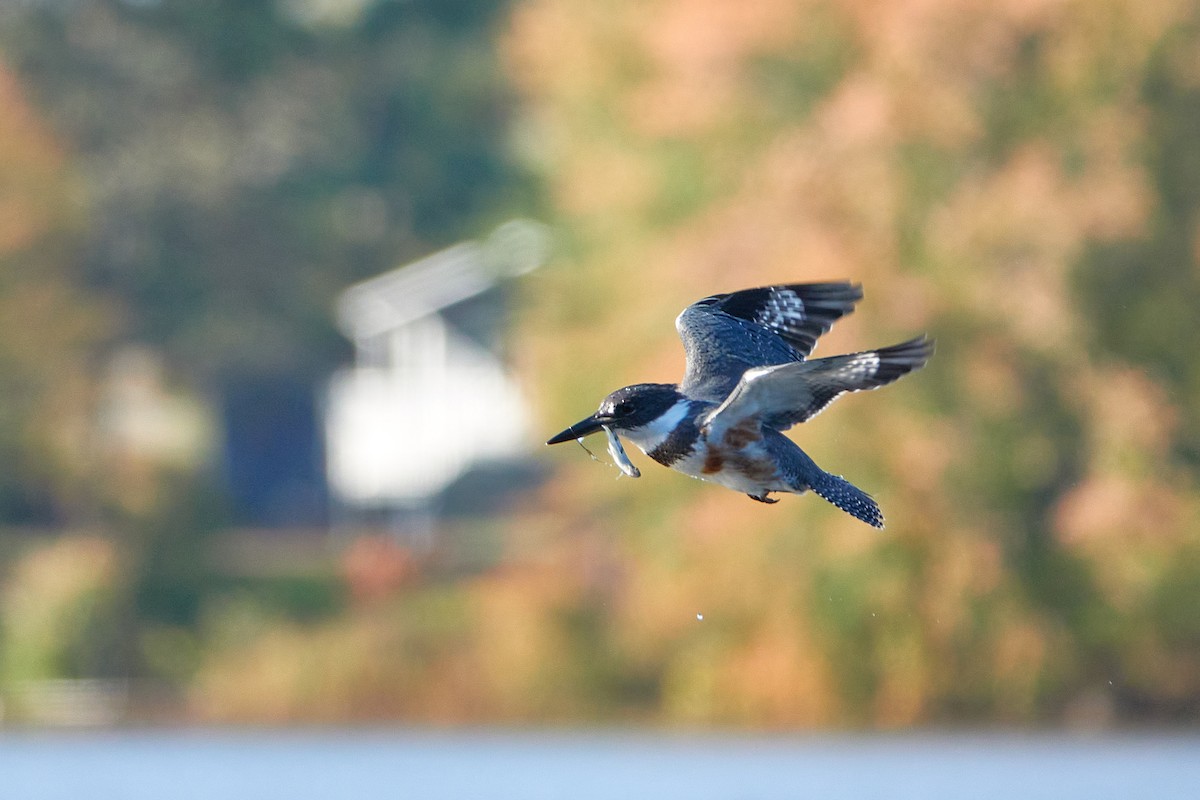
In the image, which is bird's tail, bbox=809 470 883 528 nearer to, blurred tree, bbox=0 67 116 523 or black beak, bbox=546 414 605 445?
black beak, bbox=546 414 605 445

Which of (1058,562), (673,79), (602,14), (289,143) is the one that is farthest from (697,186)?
(289,143)

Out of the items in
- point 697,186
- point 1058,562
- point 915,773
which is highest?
point 697,186

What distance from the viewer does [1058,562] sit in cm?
2033

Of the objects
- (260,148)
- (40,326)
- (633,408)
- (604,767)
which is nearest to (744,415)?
(633,408)

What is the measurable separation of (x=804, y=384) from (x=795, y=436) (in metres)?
11.6

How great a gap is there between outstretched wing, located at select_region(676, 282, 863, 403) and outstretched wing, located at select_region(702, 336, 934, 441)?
1.31ft

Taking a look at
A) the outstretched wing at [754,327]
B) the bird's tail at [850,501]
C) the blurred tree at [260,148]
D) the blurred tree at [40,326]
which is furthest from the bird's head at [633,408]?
the blurred tree at [260,148]

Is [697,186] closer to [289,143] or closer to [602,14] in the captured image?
[602,14]

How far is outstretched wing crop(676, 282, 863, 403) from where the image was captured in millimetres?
9180

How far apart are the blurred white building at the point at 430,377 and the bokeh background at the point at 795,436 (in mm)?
3022

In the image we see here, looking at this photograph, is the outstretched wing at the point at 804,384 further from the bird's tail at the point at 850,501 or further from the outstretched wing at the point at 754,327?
the outstretched wing at the point at 754,327

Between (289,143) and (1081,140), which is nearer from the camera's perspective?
(1081,140)

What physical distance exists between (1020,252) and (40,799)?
939 centimetres

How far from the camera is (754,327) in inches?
380
